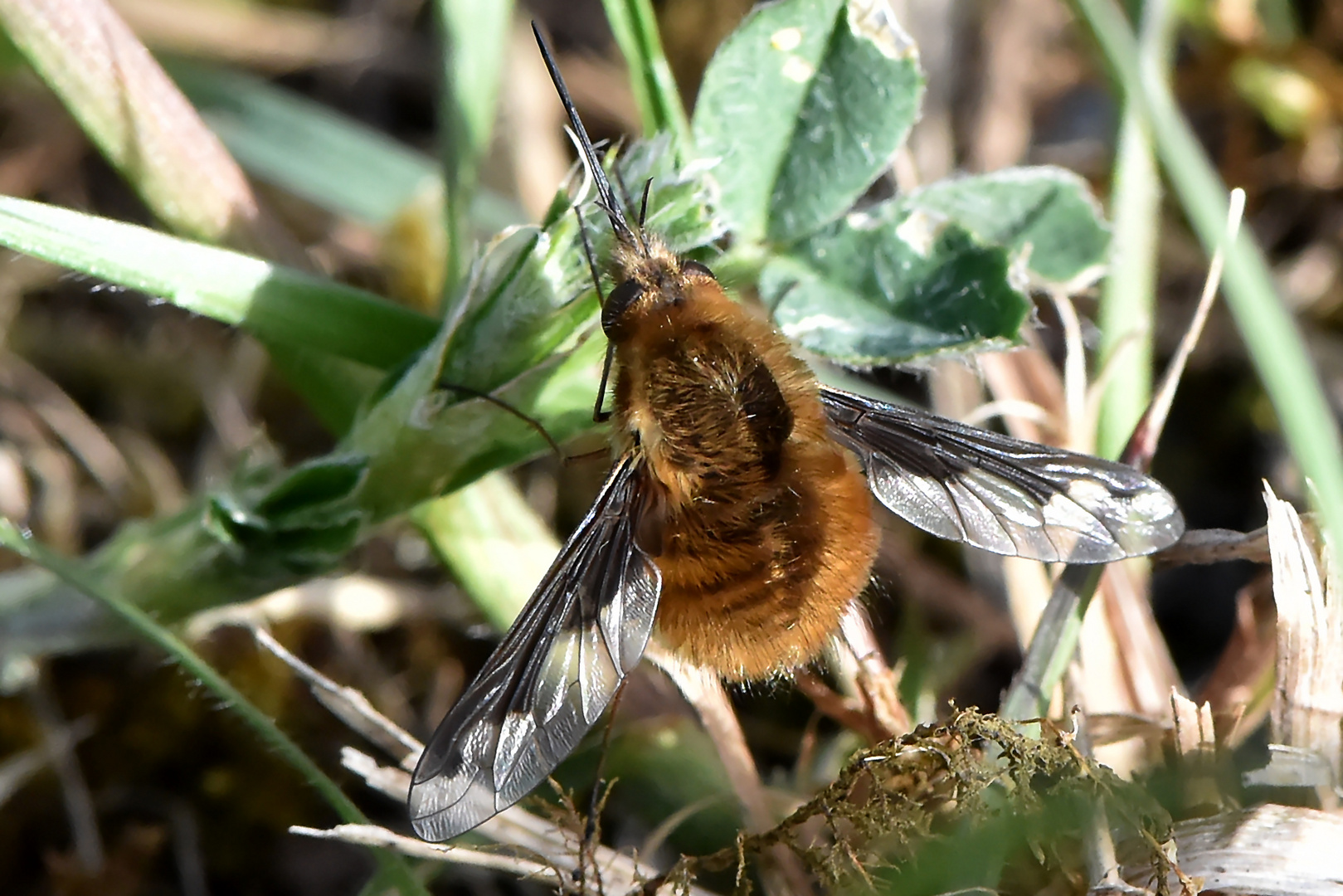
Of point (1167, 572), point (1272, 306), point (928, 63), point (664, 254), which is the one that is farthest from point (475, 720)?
point (928, 63)

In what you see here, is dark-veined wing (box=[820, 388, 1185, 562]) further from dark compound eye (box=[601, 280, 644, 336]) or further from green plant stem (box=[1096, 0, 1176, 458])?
dark compound eye (box=[601, 280, 644, 336])

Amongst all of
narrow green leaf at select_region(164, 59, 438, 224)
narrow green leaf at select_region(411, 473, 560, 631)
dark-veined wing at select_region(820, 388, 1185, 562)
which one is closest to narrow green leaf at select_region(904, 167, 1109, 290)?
dark-veined wing at select_region(820, 388, 1185, 562)

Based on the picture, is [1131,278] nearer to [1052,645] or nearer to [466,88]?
[1052,645]

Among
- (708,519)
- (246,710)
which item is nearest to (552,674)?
(708,519)

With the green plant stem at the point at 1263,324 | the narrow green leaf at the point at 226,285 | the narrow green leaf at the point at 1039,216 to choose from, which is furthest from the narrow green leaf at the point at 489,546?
the green plant stem at the point at 1263,324

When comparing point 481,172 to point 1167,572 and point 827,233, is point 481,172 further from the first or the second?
point 1167,572
